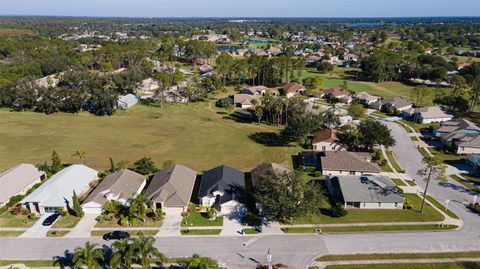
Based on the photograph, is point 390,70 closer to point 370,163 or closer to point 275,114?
point 275,114

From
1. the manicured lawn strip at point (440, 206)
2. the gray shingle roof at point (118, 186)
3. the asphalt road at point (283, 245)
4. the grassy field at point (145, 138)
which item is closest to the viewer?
the asphalt road at point (283, 245)

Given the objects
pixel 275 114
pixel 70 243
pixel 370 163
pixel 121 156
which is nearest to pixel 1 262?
pixel 70 243

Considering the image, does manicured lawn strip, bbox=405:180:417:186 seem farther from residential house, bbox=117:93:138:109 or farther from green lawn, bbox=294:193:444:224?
residential house, bbox=117:93:138:109

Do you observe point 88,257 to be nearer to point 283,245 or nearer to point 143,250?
point 143,250

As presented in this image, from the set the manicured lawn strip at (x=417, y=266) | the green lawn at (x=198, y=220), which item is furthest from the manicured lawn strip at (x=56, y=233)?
the manicured lawn strip at (x=417, y=266)

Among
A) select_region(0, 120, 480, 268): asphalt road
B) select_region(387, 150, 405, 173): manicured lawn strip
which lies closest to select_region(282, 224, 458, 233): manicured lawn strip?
select_region(0, 120, 480, 268): asphalt road

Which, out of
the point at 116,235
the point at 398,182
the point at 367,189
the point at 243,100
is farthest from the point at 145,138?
the point at 398,182

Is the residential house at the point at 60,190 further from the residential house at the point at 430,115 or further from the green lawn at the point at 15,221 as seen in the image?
the residential house at the point at 430,115
